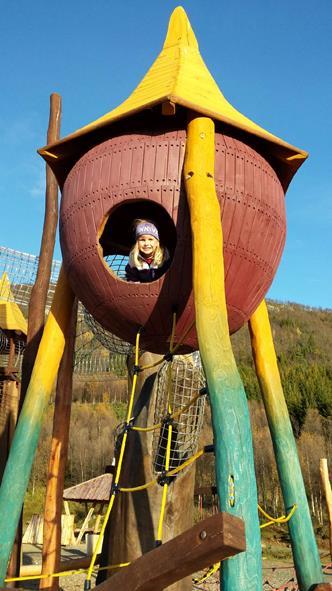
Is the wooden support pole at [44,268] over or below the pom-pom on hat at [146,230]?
over

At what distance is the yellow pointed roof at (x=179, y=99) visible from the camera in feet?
14.6

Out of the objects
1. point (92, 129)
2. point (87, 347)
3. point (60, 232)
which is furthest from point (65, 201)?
point (87, 347)

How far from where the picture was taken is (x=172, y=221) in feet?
14.5

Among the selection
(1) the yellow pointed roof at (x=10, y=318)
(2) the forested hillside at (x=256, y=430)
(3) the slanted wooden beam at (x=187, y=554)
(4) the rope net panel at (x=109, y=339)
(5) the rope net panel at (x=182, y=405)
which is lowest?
(3) the slanted wooden beam at (x=187, y=554)

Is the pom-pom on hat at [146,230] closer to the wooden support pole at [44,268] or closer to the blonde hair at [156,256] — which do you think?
the blonde hair at [156,256]

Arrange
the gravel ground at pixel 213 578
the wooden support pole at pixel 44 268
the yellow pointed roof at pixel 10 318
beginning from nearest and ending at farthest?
the wooden support pole at pixel 44 268 → the gravel ground at pixel 213 578 → the yellow pointed roof at pixel 10 318

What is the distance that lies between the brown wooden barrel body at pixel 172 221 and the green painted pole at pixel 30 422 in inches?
26.1

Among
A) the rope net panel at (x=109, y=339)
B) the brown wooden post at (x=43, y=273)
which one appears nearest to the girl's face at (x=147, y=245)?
the rope net panel at (x=109, y=339)

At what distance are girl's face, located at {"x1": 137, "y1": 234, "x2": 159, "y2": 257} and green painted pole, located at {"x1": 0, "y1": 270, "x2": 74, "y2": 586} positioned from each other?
102 cm

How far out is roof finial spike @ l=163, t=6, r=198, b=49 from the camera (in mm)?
5484

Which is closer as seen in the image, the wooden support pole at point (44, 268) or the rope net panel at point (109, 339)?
the rope net panel at point (109, 339)

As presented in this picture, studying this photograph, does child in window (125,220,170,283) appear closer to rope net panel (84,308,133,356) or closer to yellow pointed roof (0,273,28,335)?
rope net panel (84,308,133,356)

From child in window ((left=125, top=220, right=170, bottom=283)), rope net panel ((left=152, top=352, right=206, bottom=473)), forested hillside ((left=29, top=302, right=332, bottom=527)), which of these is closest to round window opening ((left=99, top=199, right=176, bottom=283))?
child in window ((left=125, top=220, right=170, bottom=283))

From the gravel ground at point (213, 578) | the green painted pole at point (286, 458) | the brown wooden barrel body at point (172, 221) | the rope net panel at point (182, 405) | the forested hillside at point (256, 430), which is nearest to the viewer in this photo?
the brown wooden barrel body at point (172, 221)
